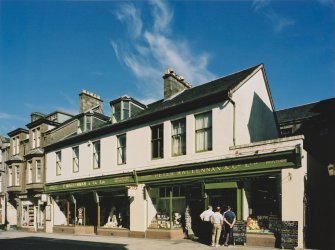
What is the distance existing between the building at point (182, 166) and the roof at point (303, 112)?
3.53 metres

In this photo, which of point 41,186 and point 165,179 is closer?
point 165,179

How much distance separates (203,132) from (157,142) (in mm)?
3267

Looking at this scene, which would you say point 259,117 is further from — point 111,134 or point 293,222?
point 111,134

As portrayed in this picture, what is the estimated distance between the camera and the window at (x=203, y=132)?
1659 cm

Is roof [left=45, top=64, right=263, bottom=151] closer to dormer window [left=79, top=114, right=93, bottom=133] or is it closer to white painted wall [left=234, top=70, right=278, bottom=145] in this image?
white painted wall [left=234, top=70, right=278, bottom=145]

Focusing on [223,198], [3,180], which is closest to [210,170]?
[223,198]

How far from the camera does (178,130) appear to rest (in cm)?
1811

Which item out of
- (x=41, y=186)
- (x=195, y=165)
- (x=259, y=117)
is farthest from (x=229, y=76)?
(x=41, y=186)

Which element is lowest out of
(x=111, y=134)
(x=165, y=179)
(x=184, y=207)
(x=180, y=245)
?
(x=180, y=245)

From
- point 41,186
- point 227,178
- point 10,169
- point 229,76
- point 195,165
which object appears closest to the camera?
point 227,178

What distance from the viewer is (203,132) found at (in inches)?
663

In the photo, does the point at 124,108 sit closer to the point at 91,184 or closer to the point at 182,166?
the point at 91,184

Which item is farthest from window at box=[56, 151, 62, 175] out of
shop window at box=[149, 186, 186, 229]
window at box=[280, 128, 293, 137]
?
window at box=[280, 128, 293, 137]

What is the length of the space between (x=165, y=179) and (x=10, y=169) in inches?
829
